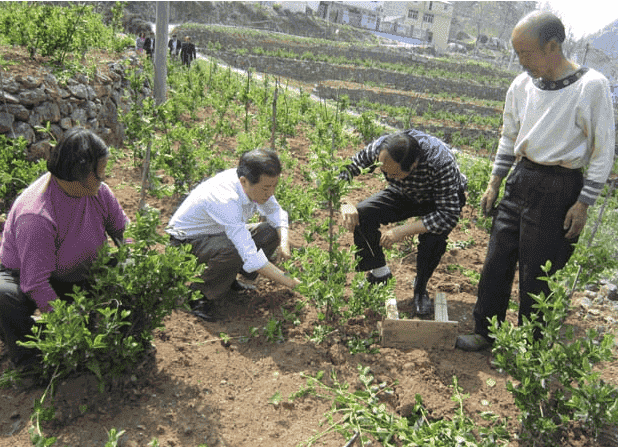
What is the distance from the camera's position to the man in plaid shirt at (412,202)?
3.04 meters

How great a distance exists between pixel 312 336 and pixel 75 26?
475cm

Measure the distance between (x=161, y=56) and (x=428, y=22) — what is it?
6856cm

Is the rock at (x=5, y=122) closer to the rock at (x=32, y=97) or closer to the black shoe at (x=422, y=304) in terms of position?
the rock at (x=32, y=97)

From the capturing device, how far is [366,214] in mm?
3438

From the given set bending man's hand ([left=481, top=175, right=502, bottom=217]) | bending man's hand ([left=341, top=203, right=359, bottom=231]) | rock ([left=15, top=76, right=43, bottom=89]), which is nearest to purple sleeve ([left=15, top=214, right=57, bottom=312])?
bending man's hand ([left=341, top=203, right=359, bottom=231])

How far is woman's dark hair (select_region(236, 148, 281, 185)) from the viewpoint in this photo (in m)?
2.88

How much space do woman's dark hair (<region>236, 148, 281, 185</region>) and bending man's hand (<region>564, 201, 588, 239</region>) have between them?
1.60m

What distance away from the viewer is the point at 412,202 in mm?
3537

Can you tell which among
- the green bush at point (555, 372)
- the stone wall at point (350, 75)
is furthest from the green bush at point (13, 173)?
the stone wall at point (350, 75)

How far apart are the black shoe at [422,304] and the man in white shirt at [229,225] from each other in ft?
3.14

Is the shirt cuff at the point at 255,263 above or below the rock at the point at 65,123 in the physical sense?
below

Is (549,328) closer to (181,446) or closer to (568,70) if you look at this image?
(568,70)

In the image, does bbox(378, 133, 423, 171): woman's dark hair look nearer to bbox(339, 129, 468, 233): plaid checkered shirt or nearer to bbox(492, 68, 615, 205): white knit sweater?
bbox(339, 129, 468, 233): plaid checkered shirt

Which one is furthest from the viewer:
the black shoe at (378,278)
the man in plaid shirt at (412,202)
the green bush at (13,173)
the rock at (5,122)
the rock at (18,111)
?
the rock at (18,111)
